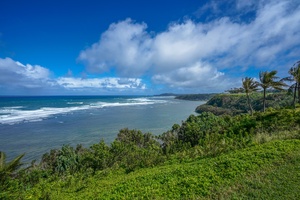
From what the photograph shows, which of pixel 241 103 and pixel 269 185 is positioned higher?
pixel 269 185

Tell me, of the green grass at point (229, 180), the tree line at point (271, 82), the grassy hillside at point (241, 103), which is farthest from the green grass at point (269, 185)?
the grassy hillside at point (241, 103)

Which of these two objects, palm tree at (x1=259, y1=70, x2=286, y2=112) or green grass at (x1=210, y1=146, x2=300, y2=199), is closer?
green grass at (x1=210, y1=146, x2=300, y2=199)

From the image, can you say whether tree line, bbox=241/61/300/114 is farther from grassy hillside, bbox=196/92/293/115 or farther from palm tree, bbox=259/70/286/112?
grassy hillside, bbox=196/92/293/115

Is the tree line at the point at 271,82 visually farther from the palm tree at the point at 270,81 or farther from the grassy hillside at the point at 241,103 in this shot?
the grassy hillside at the point at 241,103

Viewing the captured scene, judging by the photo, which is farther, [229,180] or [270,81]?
[270,81]

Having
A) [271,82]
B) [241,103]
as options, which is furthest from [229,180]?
[241,103]

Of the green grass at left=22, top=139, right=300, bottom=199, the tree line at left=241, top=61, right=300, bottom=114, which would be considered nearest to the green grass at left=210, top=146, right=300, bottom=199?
the green grass at left=22, top=139, right=300, bottom=199

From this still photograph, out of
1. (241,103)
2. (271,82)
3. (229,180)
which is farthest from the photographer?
(241,103)

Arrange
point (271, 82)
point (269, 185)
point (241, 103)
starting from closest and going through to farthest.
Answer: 1. point (269, 185)
2. point (271, 82)
3. point (241, 103)

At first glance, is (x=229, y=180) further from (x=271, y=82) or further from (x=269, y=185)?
(x=271, y=82)

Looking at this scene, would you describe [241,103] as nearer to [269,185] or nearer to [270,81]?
[270,81]

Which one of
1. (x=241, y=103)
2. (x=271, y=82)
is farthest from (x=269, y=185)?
(x=241, y=103)

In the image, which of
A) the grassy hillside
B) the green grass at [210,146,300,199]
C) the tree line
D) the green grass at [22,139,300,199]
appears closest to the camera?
the green grass at [210,146,300,199]

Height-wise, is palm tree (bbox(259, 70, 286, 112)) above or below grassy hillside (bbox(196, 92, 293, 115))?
above
